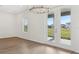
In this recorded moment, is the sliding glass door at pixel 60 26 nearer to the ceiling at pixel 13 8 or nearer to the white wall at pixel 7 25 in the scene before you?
the ceiling at pixel 13 8

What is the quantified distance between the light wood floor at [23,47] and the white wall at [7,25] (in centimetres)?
10

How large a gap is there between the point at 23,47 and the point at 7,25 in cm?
45

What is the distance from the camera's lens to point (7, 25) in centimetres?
161

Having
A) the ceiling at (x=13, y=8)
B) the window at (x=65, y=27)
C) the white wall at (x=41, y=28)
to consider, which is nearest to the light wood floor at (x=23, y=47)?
the white wall at (x=41, y=28)

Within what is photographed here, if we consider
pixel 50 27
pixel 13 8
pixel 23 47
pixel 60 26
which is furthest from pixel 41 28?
pixel 13 8

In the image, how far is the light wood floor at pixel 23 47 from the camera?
1531 mm

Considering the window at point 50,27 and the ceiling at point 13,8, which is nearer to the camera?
the ceiling at point 13,8

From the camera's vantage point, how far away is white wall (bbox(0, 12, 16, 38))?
5.05ft

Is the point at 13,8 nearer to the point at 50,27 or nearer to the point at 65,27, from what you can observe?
the point at 50,27

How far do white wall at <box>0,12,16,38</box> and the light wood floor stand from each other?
0.31 feet

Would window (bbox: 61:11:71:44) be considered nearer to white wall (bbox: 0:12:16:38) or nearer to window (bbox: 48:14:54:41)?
window (bbox: 48:14:54:41)

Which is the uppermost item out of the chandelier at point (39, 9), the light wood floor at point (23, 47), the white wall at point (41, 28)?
the chandelier at point (39, 9)
